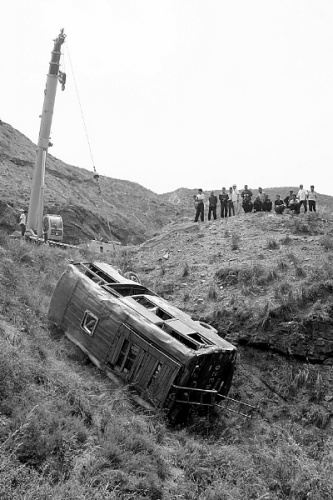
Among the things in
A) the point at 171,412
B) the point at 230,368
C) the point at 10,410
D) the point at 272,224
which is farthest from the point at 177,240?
the point at 10,410

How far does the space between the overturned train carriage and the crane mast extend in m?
8.19

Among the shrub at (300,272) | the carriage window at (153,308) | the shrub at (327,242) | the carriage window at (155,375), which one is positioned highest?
the shrub at (327,242)

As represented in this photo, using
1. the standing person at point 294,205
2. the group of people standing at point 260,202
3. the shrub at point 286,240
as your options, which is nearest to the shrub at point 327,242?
the shrub at point 286,240

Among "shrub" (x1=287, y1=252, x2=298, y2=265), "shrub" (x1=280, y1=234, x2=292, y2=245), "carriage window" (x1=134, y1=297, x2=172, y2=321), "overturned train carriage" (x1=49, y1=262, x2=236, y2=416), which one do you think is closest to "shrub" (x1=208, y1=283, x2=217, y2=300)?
"shrub" (x1=287, y1=252, x2=298, y2=265)

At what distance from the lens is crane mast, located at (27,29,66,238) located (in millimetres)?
18719

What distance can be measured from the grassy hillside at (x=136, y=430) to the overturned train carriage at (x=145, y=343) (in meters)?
0.36

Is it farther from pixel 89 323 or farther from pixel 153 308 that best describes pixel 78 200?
pixel 89 323

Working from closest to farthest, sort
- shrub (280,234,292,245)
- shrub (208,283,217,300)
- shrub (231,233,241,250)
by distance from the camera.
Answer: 1. shrub (208,283,217,300)
2. shrub (280,234,292,245)
3. shrub (231,233,241,250)

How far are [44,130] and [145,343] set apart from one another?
1241 cm

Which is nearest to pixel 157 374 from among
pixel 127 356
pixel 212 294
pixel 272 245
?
pixel 127 356

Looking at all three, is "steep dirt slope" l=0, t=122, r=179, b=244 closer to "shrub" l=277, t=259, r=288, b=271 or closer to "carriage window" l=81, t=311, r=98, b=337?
"shrub" l=277, t=259, r=288, b=271

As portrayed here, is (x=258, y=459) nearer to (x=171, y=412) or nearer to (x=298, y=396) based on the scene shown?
(x=171, y=412)

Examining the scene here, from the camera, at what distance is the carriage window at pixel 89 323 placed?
10.0 meters

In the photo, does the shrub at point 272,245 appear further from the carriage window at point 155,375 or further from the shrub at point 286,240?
the carriage window at point 155,375
